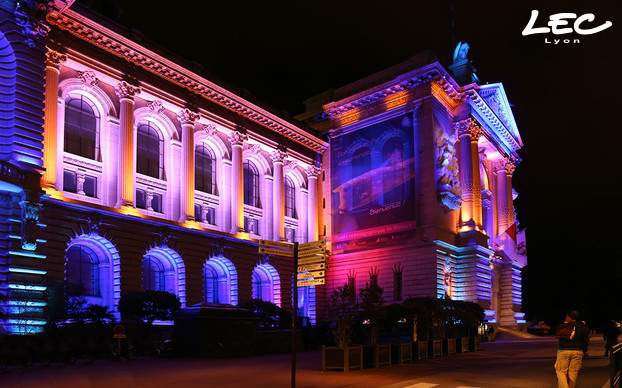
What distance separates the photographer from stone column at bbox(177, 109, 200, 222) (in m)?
42.7

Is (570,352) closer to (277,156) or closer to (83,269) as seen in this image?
(83,269)

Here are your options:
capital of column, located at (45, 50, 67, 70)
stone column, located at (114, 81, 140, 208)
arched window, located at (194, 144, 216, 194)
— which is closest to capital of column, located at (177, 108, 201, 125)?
arched window, located at (194, 144, 216, 194)

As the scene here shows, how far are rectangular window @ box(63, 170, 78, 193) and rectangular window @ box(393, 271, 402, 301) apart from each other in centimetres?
2739

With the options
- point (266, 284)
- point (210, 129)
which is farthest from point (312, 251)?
point (266, 284)

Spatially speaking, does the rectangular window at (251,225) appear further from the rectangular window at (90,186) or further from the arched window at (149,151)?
the rectangular window at (90,186)

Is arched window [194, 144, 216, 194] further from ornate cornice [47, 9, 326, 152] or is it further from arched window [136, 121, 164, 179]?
ornate cornice [47, 9, 326, 152]

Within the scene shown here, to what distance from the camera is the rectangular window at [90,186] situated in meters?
37.3

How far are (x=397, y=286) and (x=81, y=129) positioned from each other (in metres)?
28.7

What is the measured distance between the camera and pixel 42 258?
30953 mm

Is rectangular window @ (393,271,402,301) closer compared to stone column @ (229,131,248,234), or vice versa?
stone column @ (229,131,248,234)

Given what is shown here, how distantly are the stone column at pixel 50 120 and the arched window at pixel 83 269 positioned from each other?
4.61 metres

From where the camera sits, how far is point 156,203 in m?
42.4

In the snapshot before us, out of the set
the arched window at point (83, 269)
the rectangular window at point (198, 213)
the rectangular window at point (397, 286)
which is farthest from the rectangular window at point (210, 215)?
the rectangular window at point (397, 286)

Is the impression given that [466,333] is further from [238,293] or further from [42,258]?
[42,258]
